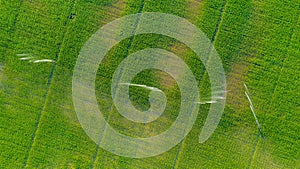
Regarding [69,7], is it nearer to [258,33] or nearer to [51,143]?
[51,143]

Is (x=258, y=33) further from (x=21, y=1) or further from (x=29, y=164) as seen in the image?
(x=29, y=164)

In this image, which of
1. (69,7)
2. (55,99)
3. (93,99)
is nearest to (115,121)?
(93,99)

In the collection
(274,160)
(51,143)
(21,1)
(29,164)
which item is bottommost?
(29,164)

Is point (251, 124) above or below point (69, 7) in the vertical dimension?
below

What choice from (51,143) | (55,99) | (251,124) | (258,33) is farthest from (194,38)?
(51,143)

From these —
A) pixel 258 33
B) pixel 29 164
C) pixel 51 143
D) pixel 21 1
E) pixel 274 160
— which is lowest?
pixel 29 164

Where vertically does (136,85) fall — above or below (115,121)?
above
